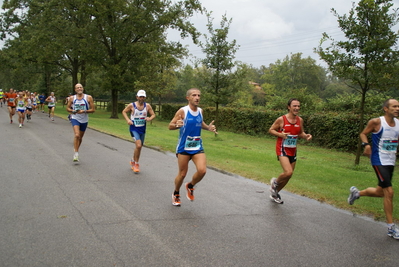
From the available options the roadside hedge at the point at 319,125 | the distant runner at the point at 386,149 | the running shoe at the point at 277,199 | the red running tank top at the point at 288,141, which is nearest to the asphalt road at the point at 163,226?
the running shoe at the point at 277,199

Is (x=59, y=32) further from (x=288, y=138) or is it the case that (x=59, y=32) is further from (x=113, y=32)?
(x=288, y=138)

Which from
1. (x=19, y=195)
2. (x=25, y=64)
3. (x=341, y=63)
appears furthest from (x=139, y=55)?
(x=19, y=195)

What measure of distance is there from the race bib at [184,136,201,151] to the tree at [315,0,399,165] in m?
6.94

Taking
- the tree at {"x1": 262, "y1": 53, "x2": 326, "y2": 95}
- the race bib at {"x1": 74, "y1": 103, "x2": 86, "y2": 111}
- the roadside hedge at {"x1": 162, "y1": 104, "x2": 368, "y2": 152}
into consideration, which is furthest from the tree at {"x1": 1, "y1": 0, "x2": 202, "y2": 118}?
the tree at {"x1": 262, "y1": 53, "x2": 326, "y2": 95}

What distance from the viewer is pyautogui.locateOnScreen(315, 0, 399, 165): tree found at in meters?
10.5

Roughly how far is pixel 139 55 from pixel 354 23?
2437cm

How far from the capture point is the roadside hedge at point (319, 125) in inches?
664

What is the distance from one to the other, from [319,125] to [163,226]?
50.2 feet

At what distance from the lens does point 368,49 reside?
10617 mm

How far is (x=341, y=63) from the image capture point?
11250 millimetres

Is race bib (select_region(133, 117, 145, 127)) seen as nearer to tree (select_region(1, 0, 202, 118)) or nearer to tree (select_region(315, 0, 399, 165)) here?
tree (select_region(315, 0, 399, 165))

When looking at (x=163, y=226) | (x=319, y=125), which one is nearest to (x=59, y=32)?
(x=319, y=125)

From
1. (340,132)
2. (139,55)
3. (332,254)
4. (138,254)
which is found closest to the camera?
(138,254)

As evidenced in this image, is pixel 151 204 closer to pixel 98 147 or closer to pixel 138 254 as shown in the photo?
pixel 138 254
